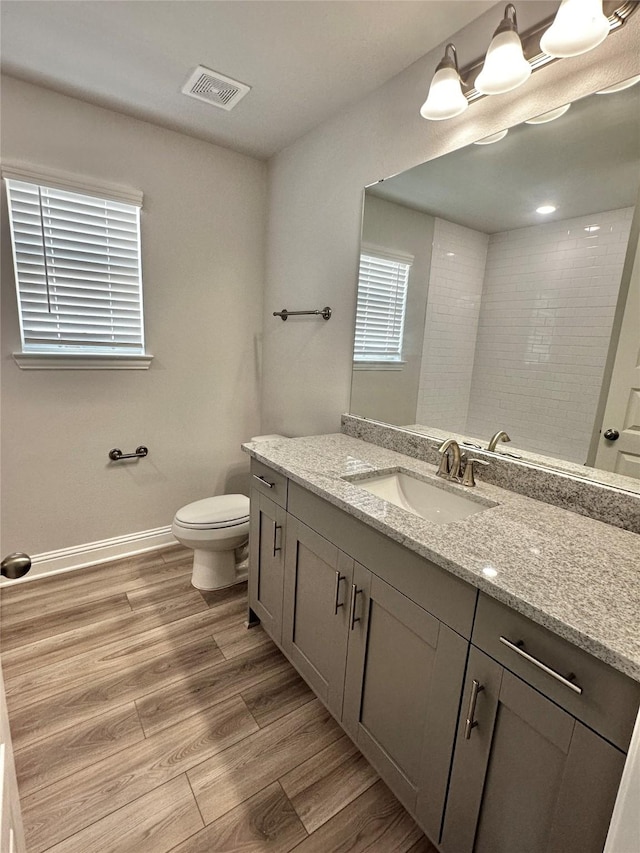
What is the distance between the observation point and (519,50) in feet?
3.77

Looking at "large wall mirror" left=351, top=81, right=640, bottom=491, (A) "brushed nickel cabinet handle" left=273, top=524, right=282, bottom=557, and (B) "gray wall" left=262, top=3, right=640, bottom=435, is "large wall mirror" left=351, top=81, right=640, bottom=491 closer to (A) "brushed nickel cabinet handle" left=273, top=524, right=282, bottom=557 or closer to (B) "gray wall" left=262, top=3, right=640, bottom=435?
(B) "gray wall" left=262, top=3, right=640, bottom=435

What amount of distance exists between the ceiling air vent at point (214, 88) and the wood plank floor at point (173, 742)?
95.9 inches

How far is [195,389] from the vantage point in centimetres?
257

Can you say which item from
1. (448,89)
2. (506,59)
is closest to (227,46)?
(448,89)

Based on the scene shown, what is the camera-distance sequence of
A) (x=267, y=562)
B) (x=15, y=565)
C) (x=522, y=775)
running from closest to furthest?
1. (x=15, y=565)
2. (x=522, y=775)
3. (x=267, y=562)

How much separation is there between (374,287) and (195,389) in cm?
130

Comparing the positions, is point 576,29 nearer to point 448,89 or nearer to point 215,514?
point 448,89

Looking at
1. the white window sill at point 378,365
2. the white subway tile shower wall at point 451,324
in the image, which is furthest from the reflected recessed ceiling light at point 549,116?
the white window sill at point 378,365

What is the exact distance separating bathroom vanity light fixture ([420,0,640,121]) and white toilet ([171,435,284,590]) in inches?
75.3

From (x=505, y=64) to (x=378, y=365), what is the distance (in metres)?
1.12

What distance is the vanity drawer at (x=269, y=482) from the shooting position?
1542 millimetres

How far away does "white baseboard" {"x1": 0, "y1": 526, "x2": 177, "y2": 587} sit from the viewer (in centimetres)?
221

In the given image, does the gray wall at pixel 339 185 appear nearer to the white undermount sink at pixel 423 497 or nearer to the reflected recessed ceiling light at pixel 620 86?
the reflected recessed ceiling light at pixel 620 86

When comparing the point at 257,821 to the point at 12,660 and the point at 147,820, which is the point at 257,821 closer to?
the point at 147,820
